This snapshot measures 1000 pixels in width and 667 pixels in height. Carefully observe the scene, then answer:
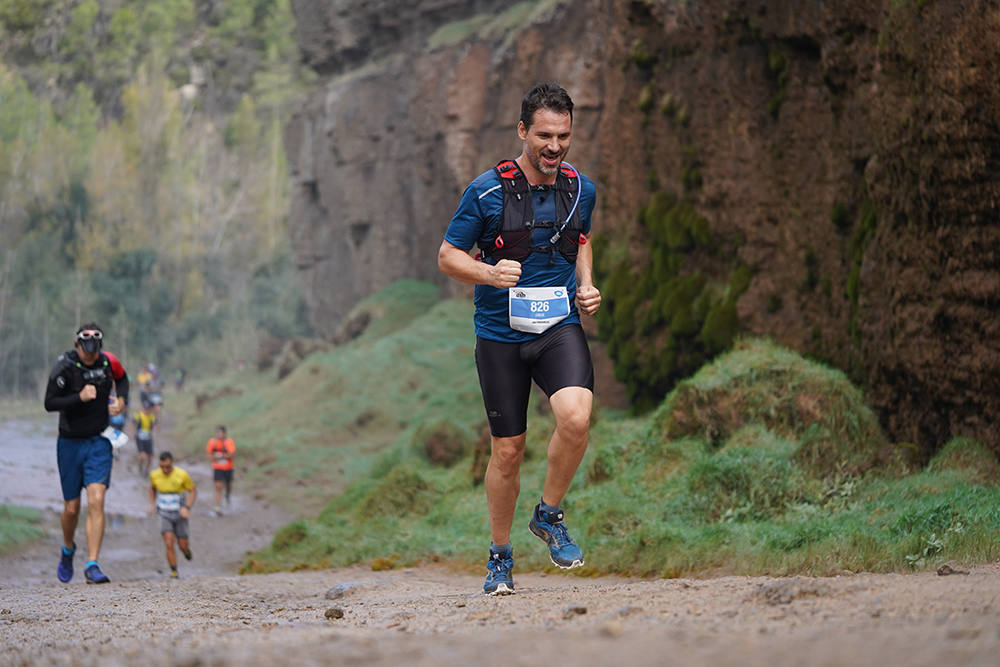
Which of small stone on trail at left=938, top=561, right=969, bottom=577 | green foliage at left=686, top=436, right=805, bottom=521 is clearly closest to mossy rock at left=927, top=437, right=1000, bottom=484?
green foliage at left=686, top=436, right=805, bottom=521

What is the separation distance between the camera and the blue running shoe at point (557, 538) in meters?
5.76

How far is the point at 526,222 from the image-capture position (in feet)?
18.8

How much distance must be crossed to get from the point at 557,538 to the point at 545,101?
2074 mm

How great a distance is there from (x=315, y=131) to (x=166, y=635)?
38722mm

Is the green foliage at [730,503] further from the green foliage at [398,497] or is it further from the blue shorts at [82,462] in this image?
the blue shorts at [82,462]

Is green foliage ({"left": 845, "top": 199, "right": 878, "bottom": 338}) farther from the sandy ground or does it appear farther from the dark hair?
the dark hair

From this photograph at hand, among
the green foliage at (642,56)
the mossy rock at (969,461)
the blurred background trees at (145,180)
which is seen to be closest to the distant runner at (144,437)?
the green foliage at (642,56)

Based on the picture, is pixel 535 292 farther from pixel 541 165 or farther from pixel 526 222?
pixel 541 165

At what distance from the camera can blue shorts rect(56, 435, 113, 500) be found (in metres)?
9.57

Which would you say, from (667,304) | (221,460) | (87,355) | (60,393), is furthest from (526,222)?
(221,460)

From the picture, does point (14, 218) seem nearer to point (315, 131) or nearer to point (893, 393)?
point (315, 131)

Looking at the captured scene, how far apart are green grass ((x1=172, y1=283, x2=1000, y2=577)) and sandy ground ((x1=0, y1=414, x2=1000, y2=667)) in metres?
0.80

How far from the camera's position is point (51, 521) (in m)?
18.1

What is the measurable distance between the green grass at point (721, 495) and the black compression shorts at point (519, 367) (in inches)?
74.2
